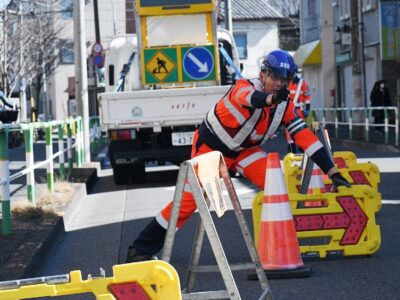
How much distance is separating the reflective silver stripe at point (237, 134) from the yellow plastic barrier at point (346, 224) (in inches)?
34.2

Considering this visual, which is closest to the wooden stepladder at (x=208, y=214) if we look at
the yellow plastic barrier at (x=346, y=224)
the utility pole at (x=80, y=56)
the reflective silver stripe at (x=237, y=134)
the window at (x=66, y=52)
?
the reflective silver stripe at (x=237, y=134)

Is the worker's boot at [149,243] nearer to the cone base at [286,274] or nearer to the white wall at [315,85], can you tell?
the cone base at [286,274]

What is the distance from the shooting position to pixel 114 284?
4809 millimetres

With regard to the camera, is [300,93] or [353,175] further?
[300,93]

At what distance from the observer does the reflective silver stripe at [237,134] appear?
871 cm

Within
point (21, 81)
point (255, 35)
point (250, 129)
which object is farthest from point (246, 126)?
point (255, 35)

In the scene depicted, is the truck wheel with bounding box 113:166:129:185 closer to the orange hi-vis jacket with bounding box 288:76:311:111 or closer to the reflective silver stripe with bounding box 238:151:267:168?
the orange hi-vis jacket with bounding box 288:76:311:111

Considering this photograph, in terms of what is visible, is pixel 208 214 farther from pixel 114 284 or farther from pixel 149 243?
pixel 149 243

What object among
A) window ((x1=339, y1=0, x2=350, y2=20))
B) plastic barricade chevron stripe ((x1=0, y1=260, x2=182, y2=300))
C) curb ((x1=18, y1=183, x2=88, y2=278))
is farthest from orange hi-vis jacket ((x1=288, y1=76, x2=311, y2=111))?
window ((x1=339, y1=0, x2=350, y2=20))

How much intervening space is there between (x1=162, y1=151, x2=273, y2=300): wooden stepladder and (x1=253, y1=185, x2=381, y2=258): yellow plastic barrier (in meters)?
2.16

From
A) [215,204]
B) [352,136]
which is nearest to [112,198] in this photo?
[215,204]

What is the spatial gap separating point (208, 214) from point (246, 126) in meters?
2.62

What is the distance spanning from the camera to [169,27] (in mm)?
21031

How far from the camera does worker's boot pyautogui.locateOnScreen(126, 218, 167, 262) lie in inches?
328
